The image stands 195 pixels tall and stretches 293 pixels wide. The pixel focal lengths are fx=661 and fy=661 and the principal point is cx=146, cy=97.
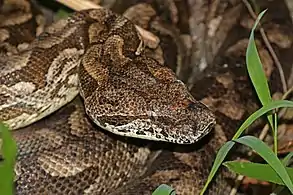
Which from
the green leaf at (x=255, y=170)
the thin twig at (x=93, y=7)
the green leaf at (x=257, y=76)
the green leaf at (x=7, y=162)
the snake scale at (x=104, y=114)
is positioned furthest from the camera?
the thin twig at (x=93, y=7)

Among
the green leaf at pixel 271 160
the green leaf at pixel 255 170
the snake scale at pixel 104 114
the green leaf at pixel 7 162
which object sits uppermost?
the green leaf at pixel 7 162

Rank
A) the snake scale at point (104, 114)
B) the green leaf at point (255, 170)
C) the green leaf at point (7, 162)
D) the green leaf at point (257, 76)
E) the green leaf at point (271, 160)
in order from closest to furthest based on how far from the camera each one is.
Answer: the green leaf at point (7, 162)
the green leaf at point (271, 160)
the green leaf at point (255, 170)
the green leaf at point (257, 76)
the snake scale at point (104, 114)

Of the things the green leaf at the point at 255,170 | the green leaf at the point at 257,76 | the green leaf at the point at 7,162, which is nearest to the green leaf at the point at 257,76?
the green leaf at the point at 257,76

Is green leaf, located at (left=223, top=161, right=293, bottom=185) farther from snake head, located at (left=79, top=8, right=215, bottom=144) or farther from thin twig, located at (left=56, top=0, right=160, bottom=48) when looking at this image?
thin twig, located at (left=56, top=0, right=160, bottom=48)

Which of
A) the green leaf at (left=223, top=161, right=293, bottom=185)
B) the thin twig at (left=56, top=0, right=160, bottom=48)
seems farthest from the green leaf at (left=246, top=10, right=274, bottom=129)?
the thin twig at (left=56, top=0, right=160, bottom=48)

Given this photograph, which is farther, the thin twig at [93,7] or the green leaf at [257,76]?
the thin twig at [93,7]

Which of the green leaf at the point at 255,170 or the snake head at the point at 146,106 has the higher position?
the green leaf at the point at 255,170

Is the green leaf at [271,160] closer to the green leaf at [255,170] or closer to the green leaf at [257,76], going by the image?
the green leaf at [255,170]

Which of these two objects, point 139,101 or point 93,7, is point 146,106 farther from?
point 93,7
